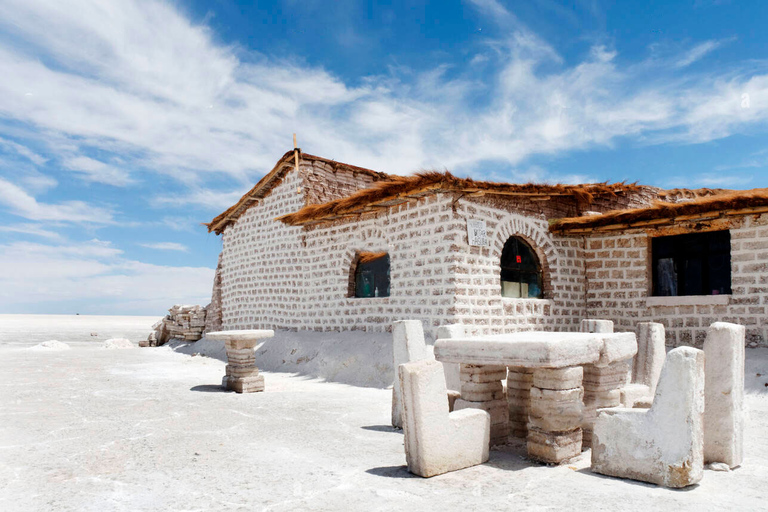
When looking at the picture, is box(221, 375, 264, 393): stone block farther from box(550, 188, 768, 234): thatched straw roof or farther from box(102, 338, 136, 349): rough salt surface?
box(102, 338, 136, 349): rough salt surface

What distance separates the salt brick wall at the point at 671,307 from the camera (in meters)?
8.94

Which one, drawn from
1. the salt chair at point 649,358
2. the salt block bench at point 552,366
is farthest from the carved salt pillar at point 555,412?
the salt chair at point 649,358

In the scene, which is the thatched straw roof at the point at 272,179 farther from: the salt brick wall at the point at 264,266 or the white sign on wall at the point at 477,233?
the white sign on wall at the point at 477,233

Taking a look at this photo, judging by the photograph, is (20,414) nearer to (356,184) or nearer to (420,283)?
(420,283)

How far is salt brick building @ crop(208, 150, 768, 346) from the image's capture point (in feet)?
30.1

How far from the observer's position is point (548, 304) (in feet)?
34.7

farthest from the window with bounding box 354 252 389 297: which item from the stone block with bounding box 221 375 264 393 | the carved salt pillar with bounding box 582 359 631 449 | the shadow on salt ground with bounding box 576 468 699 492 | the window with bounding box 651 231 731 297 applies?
the shadow on salt ground with bounding box 576 468 699 492

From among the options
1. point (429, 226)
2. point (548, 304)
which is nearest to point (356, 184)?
point (429, 226)

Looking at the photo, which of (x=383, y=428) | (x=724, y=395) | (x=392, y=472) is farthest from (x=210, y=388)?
(x=724, y=395)

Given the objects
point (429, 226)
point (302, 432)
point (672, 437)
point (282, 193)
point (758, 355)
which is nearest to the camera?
point (672, 437)

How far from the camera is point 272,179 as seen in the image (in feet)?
45.8

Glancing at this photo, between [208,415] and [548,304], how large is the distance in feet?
22.6

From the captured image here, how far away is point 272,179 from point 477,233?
6.60 m

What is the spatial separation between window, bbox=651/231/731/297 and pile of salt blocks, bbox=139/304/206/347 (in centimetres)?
1334
